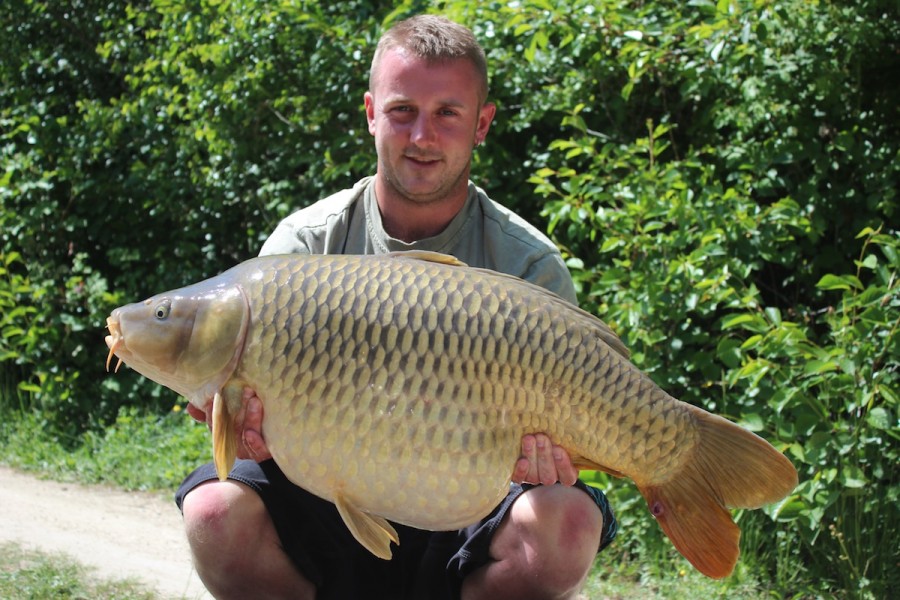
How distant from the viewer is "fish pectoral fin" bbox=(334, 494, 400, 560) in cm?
167

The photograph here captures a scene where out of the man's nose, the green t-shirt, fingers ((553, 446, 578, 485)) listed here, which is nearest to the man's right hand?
fingers ((553, 446, 578, 485))

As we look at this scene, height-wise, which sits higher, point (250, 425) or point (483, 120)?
point (483, 120)

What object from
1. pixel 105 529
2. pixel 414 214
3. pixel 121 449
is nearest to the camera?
pixel 414 214

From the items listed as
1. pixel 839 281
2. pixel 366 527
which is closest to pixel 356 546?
pixel 366 527

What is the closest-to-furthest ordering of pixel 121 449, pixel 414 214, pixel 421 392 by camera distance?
pixel 421 392
pixel 414 214
pixel 121 449

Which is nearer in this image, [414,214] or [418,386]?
[418,386]

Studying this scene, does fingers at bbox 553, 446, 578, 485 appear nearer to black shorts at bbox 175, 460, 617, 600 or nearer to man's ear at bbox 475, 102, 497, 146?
black shorts at bbox 175, 460, 617, 600

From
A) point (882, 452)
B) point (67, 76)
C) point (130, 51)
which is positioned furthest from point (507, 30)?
point (67, 76)

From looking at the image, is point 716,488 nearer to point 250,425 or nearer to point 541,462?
point 541,462

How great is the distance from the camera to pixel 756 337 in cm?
265

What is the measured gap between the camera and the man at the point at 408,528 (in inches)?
73.6

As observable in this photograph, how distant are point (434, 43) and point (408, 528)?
91 cm

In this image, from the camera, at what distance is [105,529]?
127 inches

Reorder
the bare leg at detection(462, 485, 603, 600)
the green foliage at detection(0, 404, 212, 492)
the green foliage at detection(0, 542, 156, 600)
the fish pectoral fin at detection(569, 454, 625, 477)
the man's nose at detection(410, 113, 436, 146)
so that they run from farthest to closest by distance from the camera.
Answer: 1. the green foliage at detection(0, 404, 212, 492)
2. the green foliage at detection(0, 542, 156, 600)
3. the man's nose at detection(410, 113, 436, 146)
4. the bare leg at detection(462, 485, 603, 600)
5. the fish pectoral fin at detection(569, 454, 625, 477)
